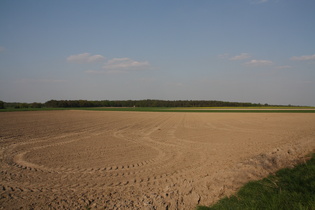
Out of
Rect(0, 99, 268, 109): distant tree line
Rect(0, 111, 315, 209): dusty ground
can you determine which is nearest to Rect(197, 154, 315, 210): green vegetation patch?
Rect(0, 111, 315, 209): dusty ground

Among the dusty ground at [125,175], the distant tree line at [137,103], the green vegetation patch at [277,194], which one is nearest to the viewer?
the green vegetation patch at [277,194]

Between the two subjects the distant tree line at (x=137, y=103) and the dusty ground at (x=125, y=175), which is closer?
the dusty ground at (x=125, y=175)

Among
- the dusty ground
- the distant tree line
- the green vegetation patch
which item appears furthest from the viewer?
the distant tree line

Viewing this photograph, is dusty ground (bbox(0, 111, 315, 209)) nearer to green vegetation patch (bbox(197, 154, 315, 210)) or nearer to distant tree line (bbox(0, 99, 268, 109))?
green vegetation patch (bbox(197, 154, 315, 210))

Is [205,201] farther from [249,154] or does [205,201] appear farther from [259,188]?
[249,154]

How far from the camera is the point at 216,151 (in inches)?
471

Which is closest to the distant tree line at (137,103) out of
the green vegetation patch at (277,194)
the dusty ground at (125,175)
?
the dusty ground at (125,175)

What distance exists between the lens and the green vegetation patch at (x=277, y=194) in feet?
16.4

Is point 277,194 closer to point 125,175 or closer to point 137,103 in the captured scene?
point 125,175

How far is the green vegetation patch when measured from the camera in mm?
5008

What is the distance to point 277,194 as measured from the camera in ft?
17.9

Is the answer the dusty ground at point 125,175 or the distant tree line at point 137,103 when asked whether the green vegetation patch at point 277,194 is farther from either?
the distant tree line at point 137,103

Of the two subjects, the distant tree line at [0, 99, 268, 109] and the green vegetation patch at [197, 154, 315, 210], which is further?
the distant tree line at [0, 99, 268, 109]

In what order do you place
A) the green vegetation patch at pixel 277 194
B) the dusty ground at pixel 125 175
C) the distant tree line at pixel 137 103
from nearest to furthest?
the green vegetation patch at pixel 277 194
the dusty ground at pixel 125 175
the distant tree line at pixel 137 103
